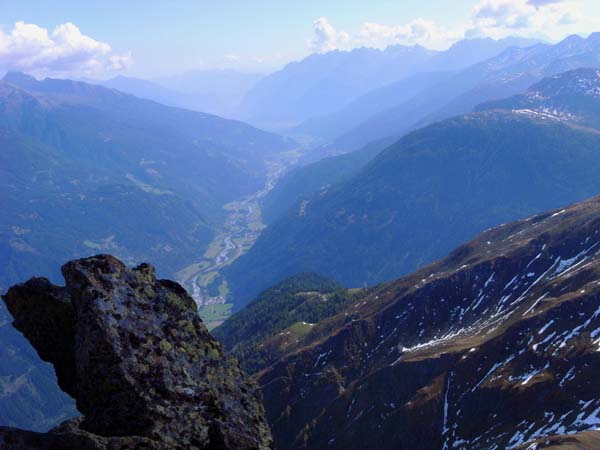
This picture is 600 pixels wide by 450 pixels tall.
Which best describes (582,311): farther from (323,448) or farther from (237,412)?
(237,412)

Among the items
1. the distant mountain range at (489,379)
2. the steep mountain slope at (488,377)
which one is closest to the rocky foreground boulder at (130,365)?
the distant mountain range at (489,379)

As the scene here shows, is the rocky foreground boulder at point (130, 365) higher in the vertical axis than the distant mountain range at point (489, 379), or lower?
higher

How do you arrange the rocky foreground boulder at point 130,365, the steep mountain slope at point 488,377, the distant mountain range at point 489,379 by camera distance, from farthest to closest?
the steep mountain slope at point 488,377 → the distant mountain range at point 489,379 → the rocky foreground boulder at point 130,365

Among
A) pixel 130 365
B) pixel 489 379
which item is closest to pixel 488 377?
pixel 489 379

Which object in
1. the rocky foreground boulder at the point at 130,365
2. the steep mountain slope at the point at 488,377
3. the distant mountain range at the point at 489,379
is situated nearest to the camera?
the rocky foreground boulder at the point at 130,365

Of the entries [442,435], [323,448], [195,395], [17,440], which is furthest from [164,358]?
[323,448]

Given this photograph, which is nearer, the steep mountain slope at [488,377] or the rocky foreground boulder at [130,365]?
the rocky foreground boulder at [130,365]

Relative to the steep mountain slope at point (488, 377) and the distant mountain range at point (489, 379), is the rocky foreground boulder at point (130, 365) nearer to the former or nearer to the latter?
the distant mountain range at point (489, 379)
